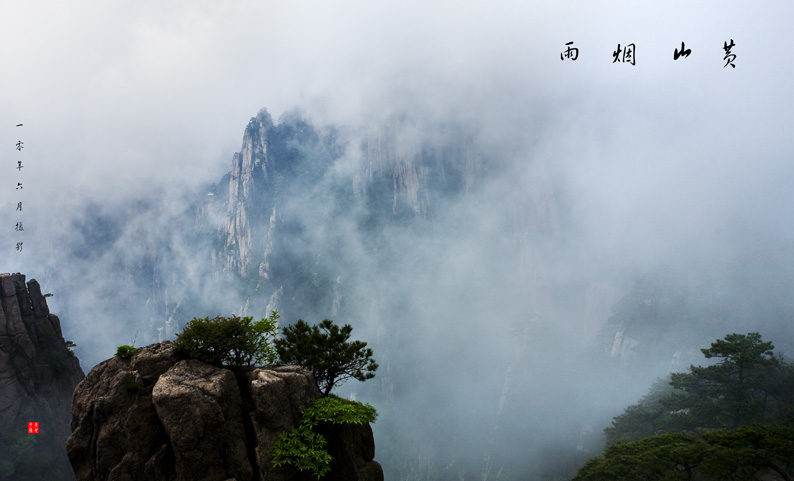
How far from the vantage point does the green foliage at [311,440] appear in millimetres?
15773

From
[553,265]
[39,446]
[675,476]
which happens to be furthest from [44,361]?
[553,265]

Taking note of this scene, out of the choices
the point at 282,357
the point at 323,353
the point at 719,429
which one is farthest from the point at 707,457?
the point at 282,357

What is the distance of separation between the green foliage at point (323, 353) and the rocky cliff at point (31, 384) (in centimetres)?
4737

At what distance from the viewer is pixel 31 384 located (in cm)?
5197

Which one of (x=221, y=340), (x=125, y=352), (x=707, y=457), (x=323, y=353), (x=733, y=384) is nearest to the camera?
(x=125, y=352)

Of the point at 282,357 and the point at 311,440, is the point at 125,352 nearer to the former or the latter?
the point at 282,357

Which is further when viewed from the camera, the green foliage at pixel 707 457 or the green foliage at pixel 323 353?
the green foliage at pixel 707 457

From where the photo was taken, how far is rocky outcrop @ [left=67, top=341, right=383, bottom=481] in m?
15.2

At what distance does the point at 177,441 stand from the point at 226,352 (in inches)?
173

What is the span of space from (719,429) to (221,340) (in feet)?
187

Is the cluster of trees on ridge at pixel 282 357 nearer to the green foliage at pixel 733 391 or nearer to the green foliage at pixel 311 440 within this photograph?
the green foliage at pixel 311 440

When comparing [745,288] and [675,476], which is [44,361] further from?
[745,288]

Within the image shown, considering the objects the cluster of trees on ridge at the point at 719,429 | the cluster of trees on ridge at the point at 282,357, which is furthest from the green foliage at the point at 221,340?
the cluster of trees on ridge at the point at 719,429

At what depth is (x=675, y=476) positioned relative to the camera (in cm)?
2967
